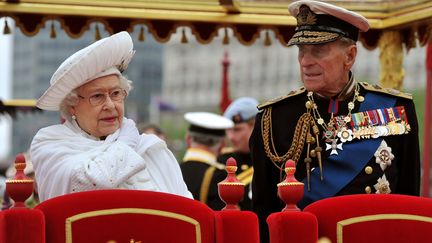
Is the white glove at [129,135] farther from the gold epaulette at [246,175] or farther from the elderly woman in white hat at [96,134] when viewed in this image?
the gold epaulette at [246,175]

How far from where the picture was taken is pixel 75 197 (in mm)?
5109

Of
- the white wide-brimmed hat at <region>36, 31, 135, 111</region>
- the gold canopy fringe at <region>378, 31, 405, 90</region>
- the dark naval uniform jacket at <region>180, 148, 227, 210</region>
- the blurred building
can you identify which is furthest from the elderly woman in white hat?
the blurred building

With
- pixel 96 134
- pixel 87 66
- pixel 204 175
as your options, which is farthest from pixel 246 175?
pixel 87 66

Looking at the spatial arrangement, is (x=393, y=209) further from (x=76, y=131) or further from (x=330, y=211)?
(x=76, y=131)

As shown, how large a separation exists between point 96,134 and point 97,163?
0.34 metres

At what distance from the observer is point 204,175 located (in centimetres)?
952

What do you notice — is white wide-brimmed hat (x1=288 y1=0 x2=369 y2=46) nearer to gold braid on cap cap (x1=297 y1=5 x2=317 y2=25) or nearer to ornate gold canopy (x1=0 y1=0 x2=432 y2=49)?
gold braid on cap cap (x1=297 y1=5 x2=317 y2=25)

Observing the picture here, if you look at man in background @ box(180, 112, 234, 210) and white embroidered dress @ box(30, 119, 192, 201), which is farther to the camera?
man in background @ box(180, 112, 234, 210)

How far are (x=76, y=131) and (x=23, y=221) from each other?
989mm

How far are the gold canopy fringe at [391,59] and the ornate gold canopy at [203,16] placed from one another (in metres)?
0.04

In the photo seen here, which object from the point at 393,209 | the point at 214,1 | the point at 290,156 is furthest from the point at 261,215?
the point at 214,1

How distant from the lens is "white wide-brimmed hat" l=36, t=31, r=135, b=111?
228 inches

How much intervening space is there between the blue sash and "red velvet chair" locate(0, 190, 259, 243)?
0.97 meters

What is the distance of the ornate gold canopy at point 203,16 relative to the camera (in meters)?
8.05
